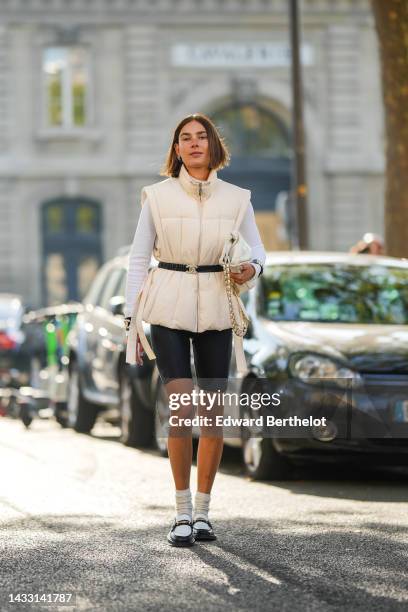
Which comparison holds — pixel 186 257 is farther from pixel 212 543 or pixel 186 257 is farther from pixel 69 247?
pixel 69 247

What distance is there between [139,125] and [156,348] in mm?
30543

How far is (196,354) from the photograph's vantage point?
7.75 meters

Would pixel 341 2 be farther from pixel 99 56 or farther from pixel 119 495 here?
pixel 119 495

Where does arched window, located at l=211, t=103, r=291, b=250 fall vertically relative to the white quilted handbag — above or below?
above

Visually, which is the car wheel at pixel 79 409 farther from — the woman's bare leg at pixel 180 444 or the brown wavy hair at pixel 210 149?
the woman's bare leg at pixel 180 444

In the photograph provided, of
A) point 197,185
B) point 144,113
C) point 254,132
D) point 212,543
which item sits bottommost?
point 212,543

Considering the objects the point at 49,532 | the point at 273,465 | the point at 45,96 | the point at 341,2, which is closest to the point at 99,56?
the point at 45,96

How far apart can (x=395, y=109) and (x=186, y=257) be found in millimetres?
9039

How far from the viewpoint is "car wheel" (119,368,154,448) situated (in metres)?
13.9

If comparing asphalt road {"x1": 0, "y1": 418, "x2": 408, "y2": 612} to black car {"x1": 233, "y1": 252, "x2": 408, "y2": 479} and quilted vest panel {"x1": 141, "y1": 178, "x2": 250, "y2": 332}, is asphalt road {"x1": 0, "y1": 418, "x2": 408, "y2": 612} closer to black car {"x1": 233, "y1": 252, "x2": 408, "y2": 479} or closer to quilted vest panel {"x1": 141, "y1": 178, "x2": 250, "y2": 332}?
black car {"x1": 233, "y1": 252, "x2": 408, "y2": 479}

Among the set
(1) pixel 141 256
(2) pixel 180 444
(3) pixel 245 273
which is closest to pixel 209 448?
(2) pixel 180 444

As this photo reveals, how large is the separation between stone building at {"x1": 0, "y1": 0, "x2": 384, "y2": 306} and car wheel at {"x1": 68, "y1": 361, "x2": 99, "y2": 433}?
2055 cm

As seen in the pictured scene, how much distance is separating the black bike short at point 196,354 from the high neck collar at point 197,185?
631 mm

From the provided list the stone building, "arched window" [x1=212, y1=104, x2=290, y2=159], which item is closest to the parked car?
the stone building
